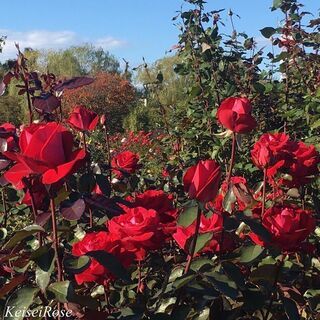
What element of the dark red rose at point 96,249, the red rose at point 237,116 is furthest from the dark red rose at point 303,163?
the dark red rose at point 96,249

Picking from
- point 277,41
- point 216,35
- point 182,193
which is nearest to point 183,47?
point 216,35

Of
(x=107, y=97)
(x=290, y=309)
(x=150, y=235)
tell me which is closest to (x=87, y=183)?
(x=150, y=235)

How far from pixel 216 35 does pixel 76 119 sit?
2.23 m

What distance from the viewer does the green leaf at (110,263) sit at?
0.92 meters

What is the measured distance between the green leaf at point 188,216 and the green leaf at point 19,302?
261 millimetres

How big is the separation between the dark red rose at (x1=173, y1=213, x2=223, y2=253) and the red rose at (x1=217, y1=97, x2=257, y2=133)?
0.23 m

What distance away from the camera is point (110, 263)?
36.4 inches

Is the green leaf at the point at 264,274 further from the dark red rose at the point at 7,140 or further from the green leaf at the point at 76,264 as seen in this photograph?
the dark red rose at the point at 7,140

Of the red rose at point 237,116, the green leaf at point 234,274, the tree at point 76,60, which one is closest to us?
the green leaf at point 234,274

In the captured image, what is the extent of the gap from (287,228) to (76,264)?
1.34 ft

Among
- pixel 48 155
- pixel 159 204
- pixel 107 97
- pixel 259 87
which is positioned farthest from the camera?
pixel 107 97

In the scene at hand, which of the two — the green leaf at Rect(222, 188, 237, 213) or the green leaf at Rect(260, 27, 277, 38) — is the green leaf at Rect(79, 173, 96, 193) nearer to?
the green leaf at Rect(222, 188, 237, 213)

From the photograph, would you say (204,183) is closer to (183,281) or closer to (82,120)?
(183,281)

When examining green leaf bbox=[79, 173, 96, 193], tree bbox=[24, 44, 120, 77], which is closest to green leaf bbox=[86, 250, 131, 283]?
green leaf bbox=[79, 173, 96, 193]
